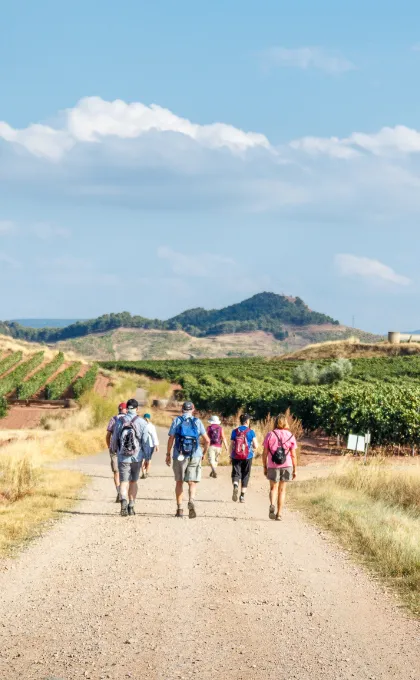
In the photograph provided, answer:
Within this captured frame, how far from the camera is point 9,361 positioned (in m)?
76.0

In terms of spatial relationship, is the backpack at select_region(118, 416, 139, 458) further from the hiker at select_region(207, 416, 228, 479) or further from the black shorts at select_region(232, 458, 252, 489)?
the hiker at select_region(207, 416, 228, 479)

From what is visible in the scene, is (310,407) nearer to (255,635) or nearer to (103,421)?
(103,421)

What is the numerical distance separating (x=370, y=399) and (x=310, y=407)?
13.1 feet

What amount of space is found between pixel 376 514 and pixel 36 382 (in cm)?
4871

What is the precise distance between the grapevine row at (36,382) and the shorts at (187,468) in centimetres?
4386

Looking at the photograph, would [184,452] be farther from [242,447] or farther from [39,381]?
[39,381]

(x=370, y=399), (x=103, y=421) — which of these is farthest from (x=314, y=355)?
(x=370, y=399)

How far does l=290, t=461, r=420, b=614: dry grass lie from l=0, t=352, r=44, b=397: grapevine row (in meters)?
37.5

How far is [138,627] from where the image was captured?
23.8ft

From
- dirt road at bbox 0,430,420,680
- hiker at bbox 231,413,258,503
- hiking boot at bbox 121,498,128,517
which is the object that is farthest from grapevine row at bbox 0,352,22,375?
dirt road at bbox 0,430,420,680

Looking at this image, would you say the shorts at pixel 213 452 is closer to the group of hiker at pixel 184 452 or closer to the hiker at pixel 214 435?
the hiker at pixel 214 435

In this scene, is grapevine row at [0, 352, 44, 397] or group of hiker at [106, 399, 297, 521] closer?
group of hiker at [106, 399, 297, 521]

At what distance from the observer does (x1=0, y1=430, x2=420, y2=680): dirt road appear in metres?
6.39

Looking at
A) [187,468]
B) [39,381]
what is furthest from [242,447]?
[39,381]
